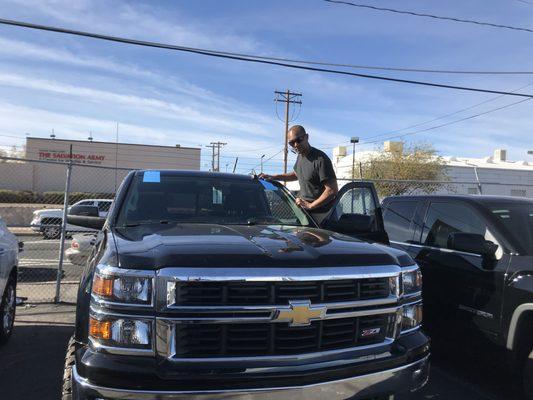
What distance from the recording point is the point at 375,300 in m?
2.85

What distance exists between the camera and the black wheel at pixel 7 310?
5.43 metres

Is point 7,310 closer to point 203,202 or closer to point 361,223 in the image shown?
point 203,202

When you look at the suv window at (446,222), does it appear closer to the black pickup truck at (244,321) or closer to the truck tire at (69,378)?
the black pickup truck at (244,321)

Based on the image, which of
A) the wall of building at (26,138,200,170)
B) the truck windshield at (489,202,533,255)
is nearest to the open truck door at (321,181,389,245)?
the truck windshield at (489,202,533,255)

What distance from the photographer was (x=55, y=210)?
20531 mm

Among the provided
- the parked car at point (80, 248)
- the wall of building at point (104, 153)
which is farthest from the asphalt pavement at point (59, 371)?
the wall of building at point (104, 153)

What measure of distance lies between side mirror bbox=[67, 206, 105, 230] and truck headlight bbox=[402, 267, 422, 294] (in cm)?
271

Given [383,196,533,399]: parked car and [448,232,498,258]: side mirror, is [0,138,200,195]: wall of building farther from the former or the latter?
[448,232,498,258]: side mirror

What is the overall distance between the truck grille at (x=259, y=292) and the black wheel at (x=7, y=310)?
3848 mm

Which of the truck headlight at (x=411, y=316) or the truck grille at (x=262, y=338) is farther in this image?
the truck headlight at (x=411, y=316)

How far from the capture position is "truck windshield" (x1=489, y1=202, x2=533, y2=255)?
4.45 metres

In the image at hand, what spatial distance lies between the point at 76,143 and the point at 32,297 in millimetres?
47633

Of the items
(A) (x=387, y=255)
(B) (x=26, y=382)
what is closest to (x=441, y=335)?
(A) (x=387, y=255)

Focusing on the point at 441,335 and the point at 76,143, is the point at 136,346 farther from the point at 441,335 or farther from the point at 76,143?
the point at 76,143
